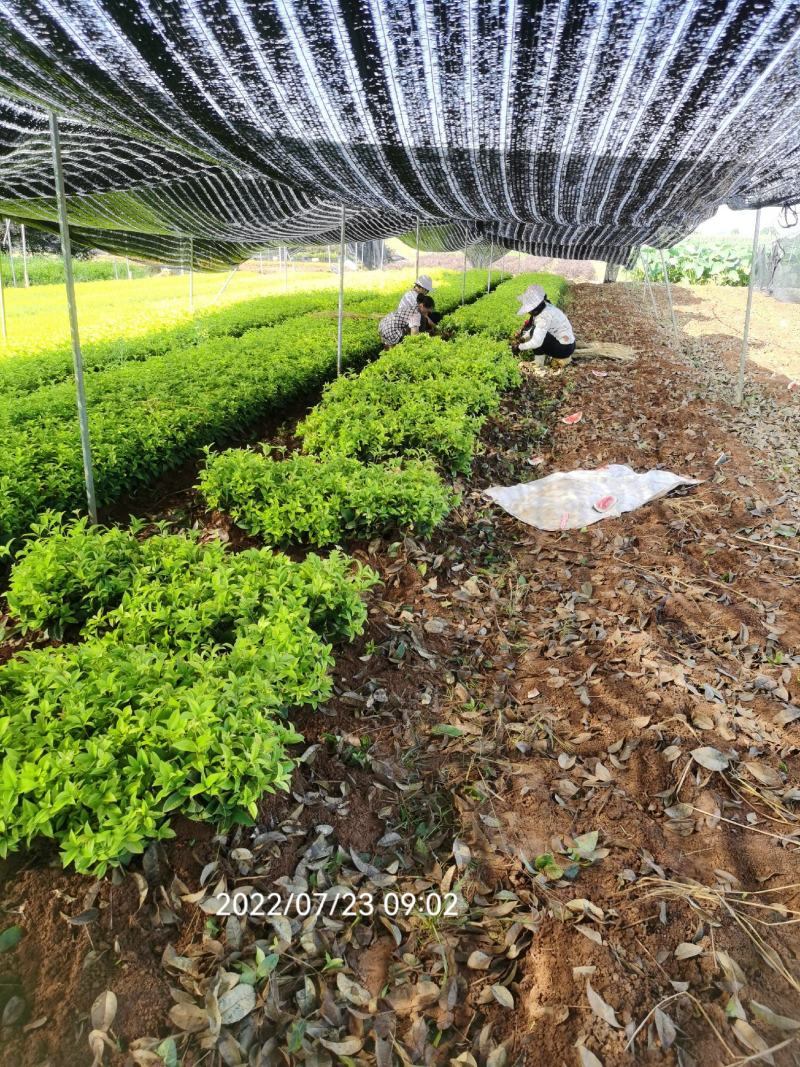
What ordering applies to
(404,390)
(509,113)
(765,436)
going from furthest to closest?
(765,436) → (404,390) → (509,113)

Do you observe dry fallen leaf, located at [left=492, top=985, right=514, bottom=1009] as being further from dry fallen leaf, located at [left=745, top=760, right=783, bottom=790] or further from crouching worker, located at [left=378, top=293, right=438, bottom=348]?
crouching worker, located at [left=378, top=293, right=438, bottom=348]

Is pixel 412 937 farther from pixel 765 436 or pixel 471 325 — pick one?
pixel 471 325

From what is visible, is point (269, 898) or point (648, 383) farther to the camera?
point (648, 383)

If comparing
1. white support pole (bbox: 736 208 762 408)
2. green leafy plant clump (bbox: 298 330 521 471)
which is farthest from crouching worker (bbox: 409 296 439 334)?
white support pole (bbox: 736 208 762 408)

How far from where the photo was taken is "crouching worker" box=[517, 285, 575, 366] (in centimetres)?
965

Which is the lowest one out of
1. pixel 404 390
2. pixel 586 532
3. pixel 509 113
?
pixel 586 532

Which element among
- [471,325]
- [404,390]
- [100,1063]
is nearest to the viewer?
[100,1063]

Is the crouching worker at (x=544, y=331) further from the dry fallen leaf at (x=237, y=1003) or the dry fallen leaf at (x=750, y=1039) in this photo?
the dry fallen leaf at (x=237, y=1003)

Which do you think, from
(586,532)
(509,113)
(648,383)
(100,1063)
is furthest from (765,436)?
(100,1063)

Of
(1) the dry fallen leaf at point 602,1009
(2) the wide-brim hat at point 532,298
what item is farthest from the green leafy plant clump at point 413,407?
(1) the dry fallen leaf at point 602,1009

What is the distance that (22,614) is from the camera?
3084 millimetres

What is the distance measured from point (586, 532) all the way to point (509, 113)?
2809mm

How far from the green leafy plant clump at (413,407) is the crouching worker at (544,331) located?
1.97 metres

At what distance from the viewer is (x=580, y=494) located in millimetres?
5293
